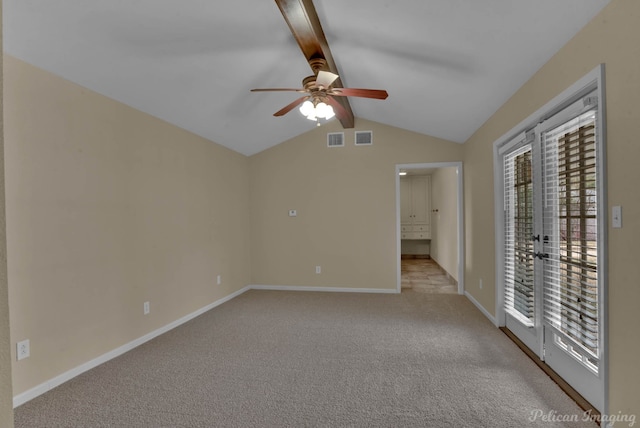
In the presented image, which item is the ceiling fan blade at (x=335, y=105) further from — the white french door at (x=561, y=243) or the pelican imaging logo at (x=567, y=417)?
the pelican imaging logo at (x=567, y=417)

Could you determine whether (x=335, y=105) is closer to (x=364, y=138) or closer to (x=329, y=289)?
(x=364, y=138)

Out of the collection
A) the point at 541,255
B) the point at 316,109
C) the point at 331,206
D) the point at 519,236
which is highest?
the point at 316,109

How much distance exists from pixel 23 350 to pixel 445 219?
6185 mm

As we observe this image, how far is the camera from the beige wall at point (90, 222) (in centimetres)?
235

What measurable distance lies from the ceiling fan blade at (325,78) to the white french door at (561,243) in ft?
5.37

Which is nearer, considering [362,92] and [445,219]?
[362,92]

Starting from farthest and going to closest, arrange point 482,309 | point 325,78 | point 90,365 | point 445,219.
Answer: point 445,219 → point 482,309 → point 90,365 → point 325,78

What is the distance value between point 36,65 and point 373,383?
11.0 feet

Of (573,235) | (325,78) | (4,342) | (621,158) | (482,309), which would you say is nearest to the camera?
(4,342)

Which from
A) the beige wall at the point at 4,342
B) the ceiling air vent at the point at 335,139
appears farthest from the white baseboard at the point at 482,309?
the beige wall at the point at 4,342

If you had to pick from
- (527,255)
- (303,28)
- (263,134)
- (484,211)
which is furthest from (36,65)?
(484,211)

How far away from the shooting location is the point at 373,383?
8.15 feet

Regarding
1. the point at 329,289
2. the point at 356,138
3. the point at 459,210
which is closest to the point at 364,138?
the point at 356,138

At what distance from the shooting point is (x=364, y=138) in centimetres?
546
